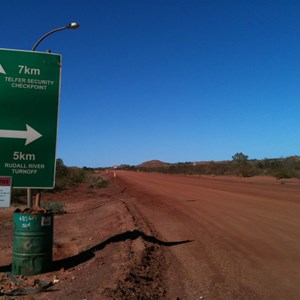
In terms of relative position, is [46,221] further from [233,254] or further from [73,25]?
[73,25]

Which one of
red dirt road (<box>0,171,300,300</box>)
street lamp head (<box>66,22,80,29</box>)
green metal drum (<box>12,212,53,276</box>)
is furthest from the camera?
street lamp head (<box>66,22,80,29</box>)

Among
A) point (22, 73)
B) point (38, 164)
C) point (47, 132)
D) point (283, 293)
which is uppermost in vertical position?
point (22, 73)

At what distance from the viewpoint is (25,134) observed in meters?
9.23

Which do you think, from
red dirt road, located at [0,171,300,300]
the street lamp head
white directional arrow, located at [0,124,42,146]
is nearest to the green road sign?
white directional arrow, located at [0,124,42,146]

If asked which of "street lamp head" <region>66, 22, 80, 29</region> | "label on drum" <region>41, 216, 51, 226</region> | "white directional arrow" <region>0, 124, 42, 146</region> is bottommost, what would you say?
"label on drum" <region>41, 216, 51, 226</region>

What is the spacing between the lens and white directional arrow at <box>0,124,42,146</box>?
30.1 ft

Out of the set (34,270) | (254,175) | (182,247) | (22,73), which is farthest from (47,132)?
(254,175)

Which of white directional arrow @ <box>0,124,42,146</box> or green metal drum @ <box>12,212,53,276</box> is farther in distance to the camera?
white directional arrow @ <box>0,124,42,146</box>

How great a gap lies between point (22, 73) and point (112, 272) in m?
4.05

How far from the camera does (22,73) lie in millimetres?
9195

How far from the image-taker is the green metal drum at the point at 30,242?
872 centimetres

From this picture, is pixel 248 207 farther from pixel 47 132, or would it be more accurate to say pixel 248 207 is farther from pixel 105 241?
pixel 47 132

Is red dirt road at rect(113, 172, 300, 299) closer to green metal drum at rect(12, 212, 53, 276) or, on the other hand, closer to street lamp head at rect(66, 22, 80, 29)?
green metal drum at rect(12, 212, 53, 276)

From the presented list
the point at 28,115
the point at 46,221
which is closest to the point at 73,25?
the point at 28,115
